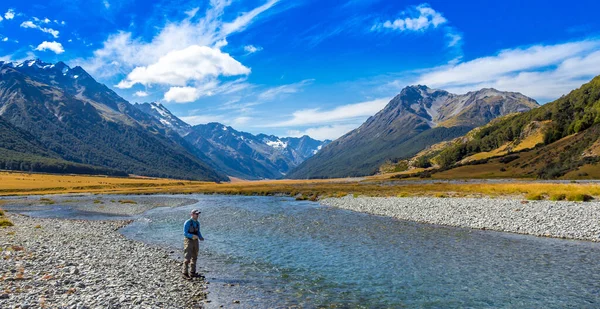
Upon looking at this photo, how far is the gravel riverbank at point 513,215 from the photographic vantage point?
2966cm

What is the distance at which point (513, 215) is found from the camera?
36469 millimetres

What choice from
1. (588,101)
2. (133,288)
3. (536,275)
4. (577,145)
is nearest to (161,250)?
(133,288)

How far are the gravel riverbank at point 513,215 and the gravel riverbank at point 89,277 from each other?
28.5 m

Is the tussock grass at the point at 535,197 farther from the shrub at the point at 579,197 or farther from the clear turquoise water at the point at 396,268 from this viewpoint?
the clear turquoise water at the point at 396,268

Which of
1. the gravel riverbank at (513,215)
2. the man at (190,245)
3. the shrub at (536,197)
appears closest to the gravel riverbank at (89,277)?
the man at (190,245)

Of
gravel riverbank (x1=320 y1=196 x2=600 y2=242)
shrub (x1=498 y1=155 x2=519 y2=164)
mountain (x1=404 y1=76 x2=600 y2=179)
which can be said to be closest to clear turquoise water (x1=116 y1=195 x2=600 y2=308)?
gravel riverbank (x1=320 y1=196 x2=600 y2=242)

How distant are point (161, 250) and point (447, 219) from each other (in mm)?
29864

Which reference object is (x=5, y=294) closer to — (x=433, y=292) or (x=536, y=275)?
(x=433, y=292)

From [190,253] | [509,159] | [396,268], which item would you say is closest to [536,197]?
[396,268]

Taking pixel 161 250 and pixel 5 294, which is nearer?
pixel 5 294

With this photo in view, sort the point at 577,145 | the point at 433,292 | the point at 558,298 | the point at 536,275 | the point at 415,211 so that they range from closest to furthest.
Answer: the point at 558,298, the point at 433,292, the point at 536,275, the point at 415,211, the point at 577,145

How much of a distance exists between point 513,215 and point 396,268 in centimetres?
2229

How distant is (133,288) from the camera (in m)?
16.0

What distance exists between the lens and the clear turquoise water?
16094 mm
